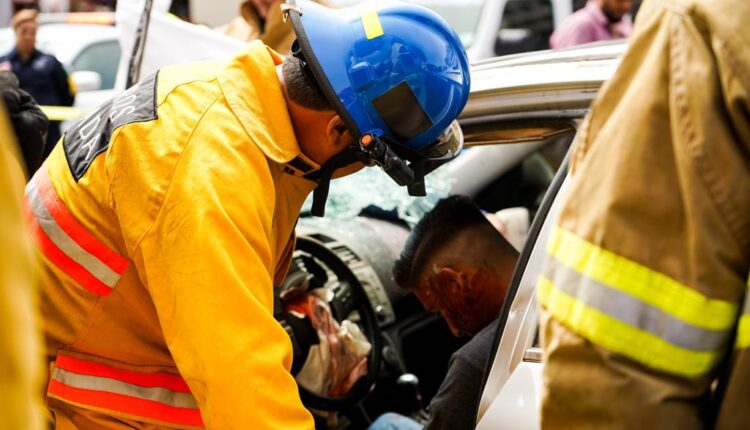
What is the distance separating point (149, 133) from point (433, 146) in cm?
70

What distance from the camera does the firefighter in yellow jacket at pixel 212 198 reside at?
2029 mm

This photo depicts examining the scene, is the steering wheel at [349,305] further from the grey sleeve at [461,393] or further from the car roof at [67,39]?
the car roof at [67,39]

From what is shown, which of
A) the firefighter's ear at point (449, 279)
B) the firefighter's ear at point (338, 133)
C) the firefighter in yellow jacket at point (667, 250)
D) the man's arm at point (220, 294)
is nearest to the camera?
the firefighter in yellow jacket at point (667, 250)

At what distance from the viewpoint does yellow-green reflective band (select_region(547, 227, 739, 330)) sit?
4.49 ft

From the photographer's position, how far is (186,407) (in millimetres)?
2396

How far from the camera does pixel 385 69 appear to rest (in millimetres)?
2377

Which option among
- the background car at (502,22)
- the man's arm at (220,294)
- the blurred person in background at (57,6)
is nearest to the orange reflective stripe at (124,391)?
the man's arm at (220,294)

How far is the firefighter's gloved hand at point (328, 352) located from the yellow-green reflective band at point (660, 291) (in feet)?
5.62

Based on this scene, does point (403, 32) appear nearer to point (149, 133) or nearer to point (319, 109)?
point (319, 109)

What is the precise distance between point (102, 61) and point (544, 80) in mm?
6905

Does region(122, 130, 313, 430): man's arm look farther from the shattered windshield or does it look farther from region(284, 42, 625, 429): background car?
the shattered windshield

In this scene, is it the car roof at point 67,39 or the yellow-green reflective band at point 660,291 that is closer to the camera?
the yellow-green reflective band at point 660,291

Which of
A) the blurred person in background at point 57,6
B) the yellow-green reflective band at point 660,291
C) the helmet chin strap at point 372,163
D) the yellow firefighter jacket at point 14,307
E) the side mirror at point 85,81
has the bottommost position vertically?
the blurred person in background at point 57,6

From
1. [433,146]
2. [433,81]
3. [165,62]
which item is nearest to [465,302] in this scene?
[433,146]
